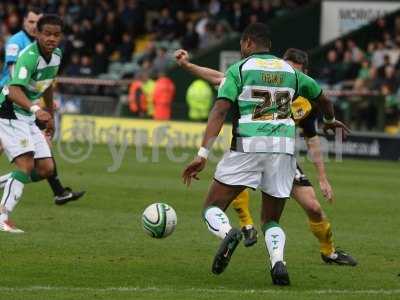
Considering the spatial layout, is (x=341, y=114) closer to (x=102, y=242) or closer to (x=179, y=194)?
(x=179, y=194)

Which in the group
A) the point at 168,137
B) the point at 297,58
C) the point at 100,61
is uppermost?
the point at 297,58

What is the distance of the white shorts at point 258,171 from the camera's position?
941cm

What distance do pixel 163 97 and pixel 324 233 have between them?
1988cm

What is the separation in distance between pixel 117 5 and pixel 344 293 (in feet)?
102

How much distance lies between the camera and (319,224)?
1085 centimetres

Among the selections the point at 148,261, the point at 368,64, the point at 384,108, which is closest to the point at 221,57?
the point at 368,64

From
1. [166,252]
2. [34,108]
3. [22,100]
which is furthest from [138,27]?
[166,252]

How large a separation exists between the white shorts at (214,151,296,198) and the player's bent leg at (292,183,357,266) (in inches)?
50.5

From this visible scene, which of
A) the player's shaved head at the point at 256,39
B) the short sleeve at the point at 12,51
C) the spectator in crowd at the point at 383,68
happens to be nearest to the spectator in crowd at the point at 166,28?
the spectator in crowd at the point at 383,68

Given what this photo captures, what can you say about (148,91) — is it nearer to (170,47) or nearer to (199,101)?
(199,101)

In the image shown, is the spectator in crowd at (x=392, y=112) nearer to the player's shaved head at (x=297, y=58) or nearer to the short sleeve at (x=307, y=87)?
the player's shaved head at (x=297, y=58)

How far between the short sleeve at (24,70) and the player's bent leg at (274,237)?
3.47 metres

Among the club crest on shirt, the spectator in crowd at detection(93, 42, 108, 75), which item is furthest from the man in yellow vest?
the spectator in crowd at detection(93, 42, 108, 75)

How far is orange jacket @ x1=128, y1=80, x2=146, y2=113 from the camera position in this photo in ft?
100.0
